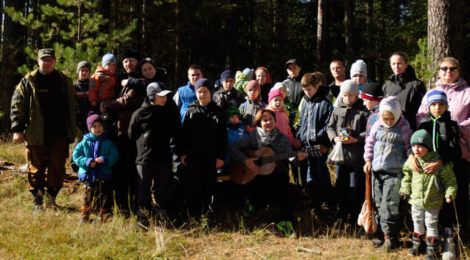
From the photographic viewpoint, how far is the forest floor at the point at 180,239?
4.31 meters

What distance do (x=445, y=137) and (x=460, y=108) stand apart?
55 cm

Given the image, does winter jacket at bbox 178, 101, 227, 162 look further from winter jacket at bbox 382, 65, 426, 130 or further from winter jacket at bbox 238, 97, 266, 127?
winter jacket at bbox 382, 65, 426, 130

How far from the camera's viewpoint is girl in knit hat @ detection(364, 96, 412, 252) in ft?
14.1

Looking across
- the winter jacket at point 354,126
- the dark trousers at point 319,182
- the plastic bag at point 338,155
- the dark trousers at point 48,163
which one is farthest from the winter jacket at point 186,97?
the plastic bag at point 338,155

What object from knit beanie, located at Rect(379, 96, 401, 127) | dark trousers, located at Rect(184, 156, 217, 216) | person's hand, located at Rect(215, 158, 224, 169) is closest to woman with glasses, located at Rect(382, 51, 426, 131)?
knit beanie, located at Rect(379, 96, 401, 127)

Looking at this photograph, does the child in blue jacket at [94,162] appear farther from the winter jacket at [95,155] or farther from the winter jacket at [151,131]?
the winter jacket at [151,131]

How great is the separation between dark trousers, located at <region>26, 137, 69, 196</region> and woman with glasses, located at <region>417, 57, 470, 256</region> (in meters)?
4.99

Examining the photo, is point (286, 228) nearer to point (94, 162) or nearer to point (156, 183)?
point (156, 183)

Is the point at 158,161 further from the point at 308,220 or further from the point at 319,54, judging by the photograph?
the point at 319,54

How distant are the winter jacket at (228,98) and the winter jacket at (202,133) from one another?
0.72 meters

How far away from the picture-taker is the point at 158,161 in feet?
16.3

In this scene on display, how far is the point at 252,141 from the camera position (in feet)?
17.2

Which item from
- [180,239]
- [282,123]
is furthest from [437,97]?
[180,239]

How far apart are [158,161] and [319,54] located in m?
11.0
